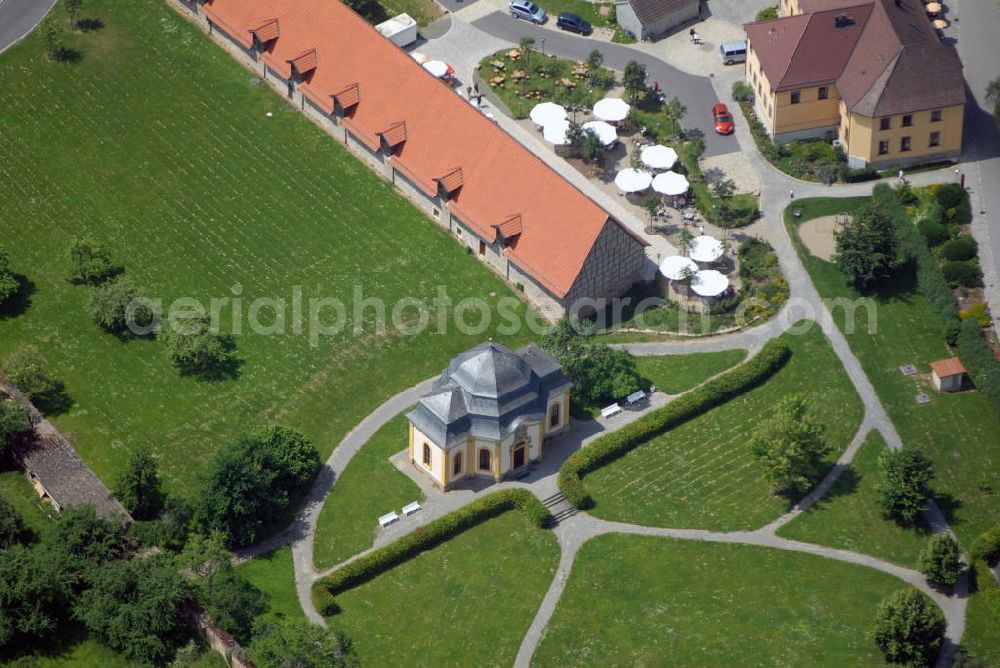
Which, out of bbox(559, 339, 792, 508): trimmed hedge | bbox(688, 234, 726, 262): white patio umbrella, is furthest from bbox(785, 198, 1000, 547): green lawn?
A: bbox(559, 339, 792, 508): trimmed hedge

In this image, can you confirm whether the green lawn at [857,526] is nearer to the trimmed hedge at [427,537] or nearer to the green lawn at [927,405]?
the green lawn at [927,405]

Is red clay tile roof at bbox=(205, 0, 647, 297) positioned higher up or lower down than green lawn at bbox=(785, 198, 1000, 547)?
higher up

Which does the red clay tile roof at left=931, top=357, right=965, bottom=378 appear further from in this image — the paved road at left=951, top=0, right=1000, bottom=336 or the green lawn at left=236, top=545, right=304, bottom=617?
the green lawn at left=236, top=545, right=304, bottom=617

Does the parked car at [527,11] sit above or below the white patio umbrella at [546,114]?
above

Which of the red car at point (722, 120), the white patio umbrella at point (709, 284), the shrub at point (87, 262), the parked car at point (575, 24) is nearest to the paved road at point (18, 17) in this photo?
the shrub at point (87, 262)

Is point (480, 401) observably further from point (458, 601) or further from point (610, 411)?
point (458, 601)

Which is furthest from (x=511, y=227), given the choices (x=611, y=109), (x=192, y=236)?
(x=192, y=236)
